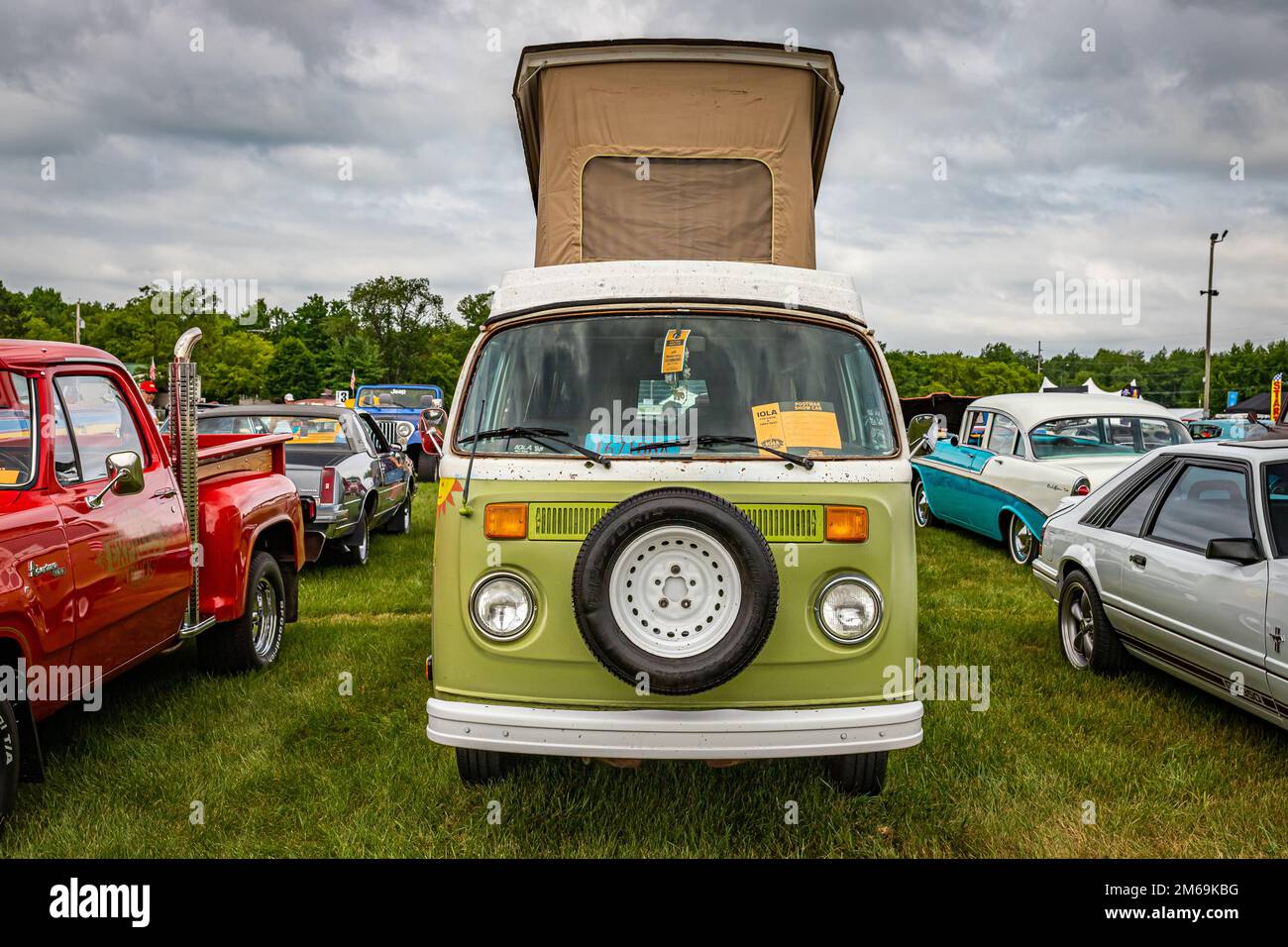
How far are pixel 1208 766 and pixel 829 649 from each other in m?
2.28

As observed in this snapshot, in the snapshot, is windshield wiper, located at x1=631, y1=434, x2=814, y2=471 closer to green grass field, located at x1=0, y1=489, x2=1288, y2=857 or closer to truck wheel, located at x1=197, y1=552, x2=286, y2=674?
green grass field, located at x1=0, y1=489, x2=1288, y2=857

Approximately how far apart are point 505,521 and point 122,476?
1.93 m

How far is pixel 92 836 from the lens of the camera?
3768mm

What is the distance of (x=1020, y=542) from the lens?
32.6ft

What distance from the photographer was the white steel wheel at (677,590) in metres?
3.25

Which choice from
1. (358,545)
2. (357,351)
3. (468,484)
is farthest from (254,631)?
(357,351)

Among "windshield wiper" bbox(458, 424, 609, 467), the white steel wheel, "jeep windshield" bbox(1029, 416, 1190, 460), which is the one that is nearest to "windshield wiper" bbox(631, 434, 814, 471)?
"windshield wiper" bbox(458, 424, 609, 467)

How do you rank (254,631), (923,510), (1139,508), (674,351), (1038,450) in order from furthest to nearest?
(923,510) < (1038,450) < (254,631) < (1139,508) < (674,351)

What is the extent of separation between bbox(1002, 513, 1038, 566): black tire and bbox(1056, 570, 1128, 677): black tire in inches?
132

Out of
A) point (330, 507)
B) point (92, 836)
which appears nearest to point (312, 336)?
point (330, 507)

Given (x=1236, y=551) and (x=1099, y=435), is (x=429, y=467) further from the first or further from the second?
(x=1099, y=435)

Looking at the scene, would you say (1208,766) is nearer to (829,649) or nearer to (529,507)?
(829,649)

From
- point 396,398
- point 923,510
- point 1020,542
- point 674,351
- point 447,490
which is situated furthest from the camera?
point 396,398

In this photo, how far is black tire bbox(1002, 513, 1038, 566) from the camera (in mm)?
9672
